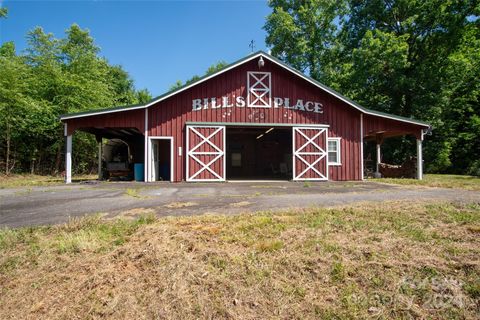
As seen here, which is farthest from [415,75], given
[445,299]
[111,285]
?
[111,285]

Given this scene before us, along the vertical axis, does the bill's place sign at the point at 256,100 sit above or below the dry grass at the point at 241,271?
above

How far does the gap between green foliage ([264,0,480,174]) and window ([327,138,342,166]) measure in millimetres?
10697

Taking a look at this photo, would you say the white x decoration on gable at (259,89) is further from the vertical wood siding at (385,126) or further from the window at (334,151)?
the vertical wood siding at (385,126)

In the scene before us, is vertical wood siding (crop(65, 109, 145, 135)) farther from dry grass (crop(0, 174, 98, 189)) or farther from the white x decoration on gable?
the white x decoration on gable

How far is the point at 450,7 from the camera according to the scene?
21.4 m

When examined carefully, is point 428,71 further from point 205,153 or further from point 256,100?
point 205,153

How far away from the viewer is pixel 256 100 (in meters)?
14.2

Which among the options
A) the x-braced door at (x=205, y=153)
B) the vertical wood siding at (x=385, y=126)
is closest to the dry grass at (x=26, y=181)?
the x-braced door at (x=205, y=153)

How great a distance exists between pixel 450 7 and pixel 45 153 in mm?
30741

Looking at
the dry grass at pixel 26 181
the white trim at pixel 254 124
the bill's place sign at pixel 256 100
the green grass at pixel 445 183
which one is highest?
the bill's place sign at pixel 256 100

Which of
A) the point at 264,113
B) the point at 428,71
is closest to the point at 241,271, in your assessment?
the point at 264,113

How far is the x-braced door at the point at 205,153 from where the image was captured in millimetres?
13570

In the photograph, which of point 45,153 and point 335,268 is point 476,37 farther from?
point 45,153

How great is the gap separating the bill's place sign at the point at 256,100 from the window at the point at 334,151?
211 cm
